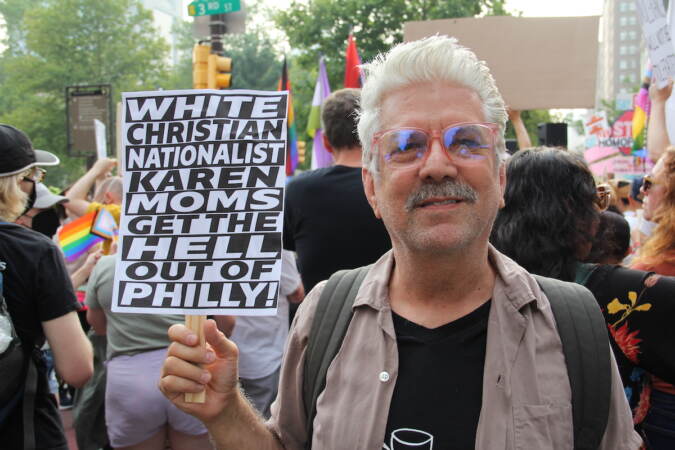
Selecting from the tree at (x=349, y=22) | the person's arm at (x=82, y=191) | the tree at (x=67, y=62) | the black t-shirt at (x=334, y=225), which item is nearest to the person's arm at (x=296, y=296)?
the black t-shirt at (x=334, y=225)

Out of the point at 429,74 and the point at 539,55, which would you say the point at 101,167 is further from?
the point at 429,74

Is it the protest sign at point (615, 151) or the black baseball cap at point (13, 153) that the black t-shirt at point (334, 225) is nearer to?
the black baseball cap at point (13, 153)

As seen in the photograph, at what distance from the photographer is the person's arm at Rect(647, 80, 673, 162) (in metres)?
3.98

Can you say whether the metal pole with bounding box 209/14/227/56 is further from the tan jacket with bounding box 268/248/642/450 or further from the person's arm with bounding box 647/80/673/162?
the tan jacket with bounding box 268/248/642/450

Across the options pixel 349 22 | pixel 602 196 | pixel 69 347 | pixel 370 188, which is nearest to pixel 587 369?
pixel 370 188

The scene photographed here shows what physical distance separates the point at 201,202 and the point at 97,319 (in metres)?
2.48

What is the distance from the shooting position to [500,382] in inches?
63.0

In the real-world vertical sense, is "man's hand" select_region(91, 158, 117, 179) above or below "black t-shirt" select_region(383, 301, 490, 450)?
above

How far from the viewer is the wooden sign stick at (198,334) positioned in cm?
172

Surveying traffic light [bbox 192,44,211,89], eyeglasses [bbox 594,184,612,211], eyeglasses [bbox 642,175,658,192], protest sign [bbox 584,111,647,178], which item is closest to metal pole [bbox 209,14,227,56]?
traffic light [bbox 192,44,211,89]

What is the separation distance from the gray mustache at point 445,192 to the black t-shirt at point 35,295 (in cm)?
159

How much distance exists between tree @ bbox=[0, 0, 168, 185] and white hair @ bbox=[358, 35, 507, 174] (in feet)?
Answer: 93.7

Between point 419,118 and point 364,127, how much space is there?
0.21m

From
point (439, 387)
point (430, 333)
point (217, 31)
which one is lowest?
point (439, 387)
